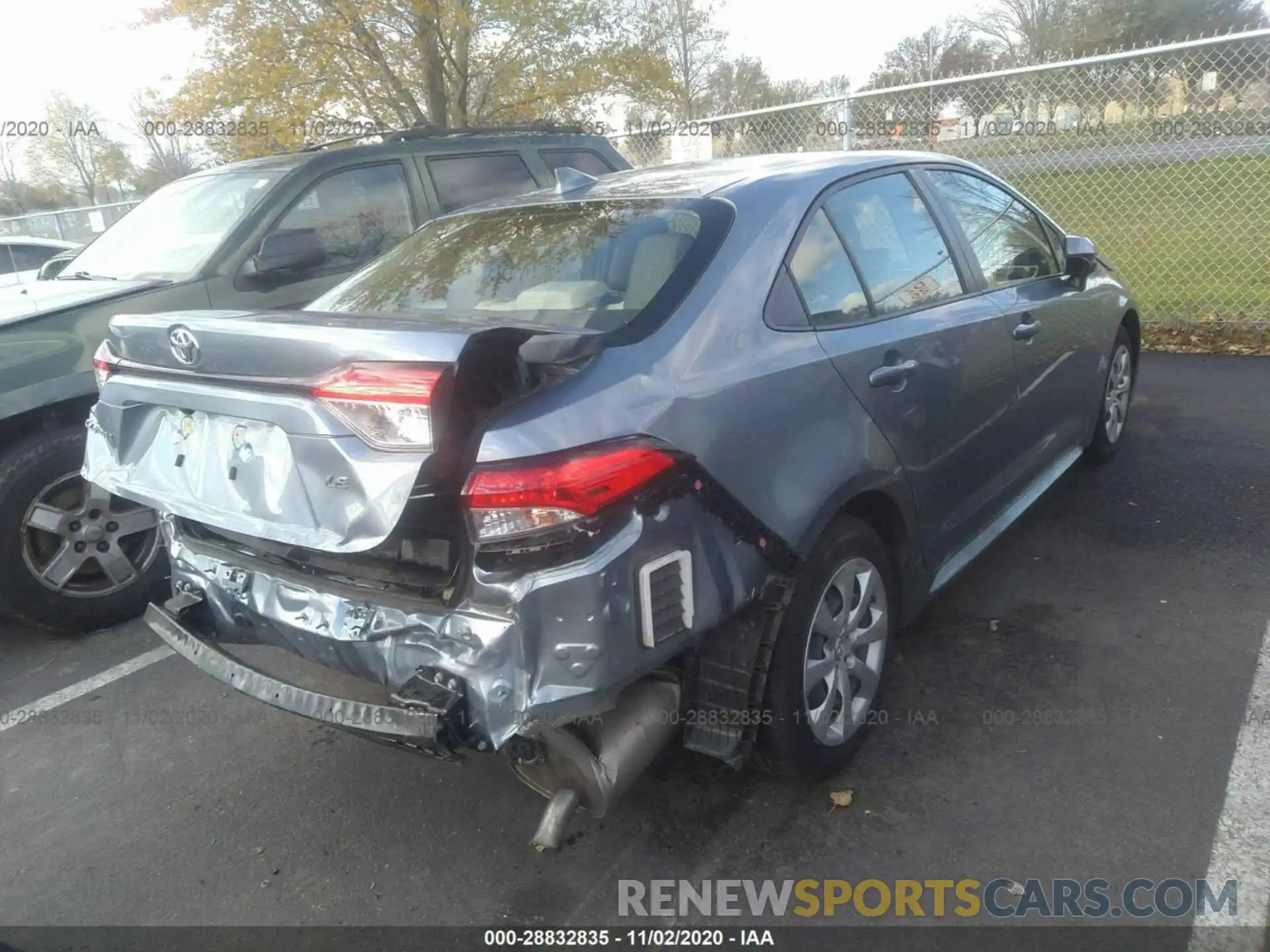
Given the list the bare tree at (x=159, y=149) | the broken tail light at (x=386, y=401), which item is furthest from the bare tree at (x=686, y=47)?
the broken tail light at (x=386, y=401)

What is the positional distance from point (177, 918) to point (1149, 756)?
2.83 m

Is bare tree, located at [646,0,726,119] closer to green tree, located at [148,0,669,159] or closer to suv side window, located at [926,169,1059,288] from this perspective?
green tree, located at [148,0,669,159]

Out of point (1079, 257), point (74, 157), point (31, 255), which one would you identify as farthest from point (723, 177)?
point (74, 157)

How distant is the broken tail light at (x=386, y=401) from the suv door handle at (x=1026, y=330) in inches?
98.3

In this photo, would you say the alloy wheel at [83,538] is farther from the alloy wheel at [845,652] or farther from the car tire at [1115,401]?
the car tire at [1115,401]

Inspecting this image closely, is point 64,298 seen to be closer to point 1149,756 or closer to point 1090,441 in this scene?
point 1149,756

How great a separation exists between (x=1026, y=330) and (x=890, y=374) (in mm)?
1174

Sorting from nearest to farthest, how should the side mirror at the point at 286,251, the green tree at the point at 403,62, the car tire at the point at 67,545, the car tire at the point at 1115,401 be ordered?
the car tire at the point at 67,545
the side mirror at the point at 286,251
the car tire at the point at 1115,401
the green tree at the point at 403,62

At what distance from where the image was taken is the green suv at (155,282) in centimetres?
390

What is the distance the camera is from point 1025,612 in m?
3.72

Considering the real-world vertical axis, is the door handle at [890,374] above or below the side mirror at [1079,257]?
below

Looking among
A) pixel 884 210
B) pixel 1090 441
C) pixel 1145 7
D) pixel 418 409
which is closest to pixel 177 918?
pixel 418 409

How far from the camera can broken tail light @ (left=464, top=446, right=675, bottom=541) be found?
6.49ft

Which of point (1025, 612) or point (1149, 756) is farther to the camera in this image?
point (1025, 612)
